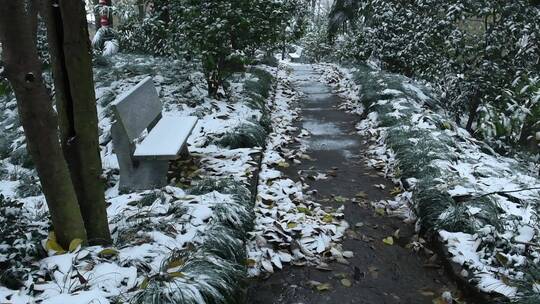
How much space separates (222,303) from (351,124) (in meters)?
5.77

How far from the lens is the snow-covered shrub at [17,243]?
244cm


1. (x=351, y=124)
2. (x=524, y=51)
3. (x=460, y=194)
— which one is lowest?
(x=351, y=124)

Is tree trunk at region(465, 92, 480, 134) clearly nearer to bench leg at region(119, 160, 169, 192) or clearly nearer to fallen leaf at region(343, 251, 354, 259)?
fallen leaf at region(343, 251, 354, 259)

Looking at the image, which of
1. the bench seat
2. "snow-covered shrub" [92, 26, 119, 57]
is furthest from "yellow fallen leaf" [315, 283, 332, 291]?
"snow-covered shrub" [92, 26, 119, 57]

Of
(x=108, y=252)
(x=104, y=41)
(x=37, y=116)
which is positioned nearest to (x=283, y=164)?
(x=108, y=252)

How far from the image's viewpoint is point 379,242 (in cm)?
396

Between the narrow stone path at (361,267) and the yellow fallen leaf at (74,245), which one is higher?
the yellow fallen leaf at (74,245)

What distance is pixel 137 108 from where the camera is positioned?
484 centimetres

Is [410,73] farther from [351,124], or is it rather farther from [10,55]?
[10,55]

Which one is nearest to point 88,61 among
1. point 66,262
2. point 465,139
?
point 66,262

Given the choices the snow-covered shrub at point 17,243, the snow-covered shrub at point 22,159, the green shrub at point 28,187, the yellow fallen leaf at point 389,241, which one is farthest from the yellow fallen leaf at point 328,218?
the snow-covered shrub at point 22,159

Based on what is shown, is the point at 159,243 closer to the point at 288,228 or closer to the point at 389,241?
the point at 288,228

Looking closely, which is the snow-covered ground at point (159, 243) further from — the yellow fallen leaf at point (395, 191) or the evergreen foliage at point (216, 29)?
the evergreen foliage at point (216, 29)

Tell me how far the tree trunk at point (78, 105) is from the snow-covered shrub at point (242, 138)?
296 cm
